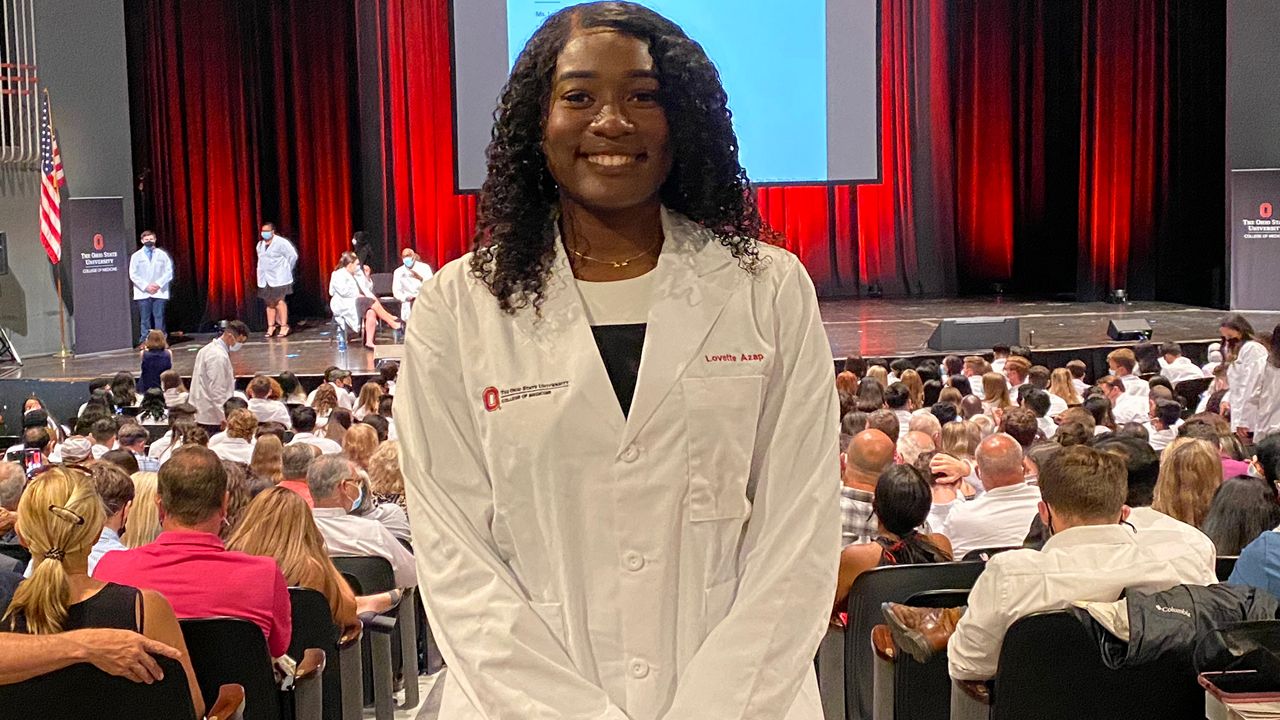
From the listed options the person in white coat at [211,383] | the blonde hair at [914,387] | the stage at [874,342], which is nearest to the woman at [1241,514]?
the blonde hair at [914,387]

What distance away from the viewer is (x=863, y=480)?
498cm

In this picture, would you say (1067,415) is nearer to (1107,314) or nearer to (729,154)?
(729,154)

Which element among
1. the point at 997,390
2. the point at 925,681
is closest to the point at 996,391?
the point at 997,390

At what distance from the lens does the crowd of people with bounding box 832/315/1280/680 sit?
3281 mm

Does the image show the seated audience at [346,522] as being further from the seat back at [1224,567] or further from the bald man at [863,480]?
the seat back at [1224,567]

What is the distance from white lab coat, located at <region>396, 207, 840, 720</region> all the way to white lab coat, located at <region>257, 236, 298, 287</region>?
14.3 m

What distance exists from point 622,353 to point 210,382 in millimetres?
9690

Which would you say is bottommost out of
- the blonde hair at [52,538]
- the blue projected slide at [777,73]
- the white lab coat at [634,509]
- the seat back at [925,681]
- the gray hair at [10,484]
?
the seat back at [925,681]

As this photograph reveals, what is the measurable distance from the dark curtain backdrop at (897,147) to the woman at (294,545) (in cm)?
1304

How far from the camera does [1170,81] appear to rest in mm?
16875

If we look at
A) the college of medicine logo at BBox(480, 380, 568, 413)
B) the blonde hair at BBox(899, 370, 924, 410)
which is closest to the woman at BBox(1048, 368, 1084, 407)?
the blonde hair at BBox(899, 370, 924, 410)

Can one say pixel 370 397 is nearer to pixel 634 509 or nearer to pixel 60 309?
Answer: pixel 60 309

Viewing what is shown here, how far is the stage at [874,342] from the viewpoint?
41.1ft

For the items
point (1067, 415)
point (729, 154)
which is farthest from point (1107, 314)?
point (729, 154)
